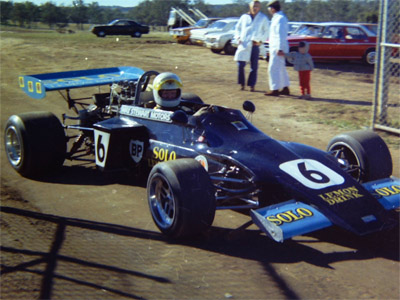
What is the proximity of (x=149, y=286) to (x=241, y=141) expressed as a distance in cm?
196

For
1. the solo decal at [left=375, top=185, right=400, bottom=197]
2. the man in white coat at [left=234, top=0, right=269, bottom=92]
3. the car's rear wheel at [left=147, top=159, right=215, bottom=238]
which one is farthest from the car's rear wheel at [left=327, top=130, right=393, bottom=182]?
the man in white coat at [left=234, top=0, right=269, bottom=92]

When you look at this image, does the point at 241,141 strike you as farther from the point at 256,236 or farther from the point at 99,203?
the point at 99,203

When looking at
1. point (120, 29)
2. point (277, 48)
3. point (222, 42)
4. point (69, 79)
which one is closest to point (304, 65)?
point (277, 48)

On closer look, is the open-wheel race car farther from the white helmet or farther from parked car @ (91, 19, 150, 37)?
parked car @ (91, 19, 150, 37)

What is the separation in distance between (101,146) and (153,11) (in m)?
41.4

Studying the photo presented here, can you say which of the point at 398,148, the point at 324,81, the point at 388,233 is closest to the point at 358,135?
the point at 388,233

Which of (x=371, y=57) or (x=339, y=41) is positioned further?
(x=371, y=57)

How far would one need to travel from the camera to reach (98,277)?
4238 millimetres

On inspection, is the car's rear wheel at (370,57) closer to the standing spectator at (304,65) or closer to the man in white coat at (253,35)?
the man in white coat at (253,35)

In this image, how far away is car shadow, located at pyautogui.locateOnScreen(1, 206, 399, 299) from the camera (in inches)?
168

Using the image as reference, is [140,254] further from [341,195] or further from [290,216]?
[341,195]

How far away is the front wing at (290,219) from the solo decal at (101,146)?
2545 millimetres

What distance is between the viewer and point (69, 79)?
8.02 meters

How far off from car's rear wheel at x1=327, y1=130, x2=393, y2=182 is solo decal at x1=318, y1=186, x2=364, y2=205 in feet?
2.56
